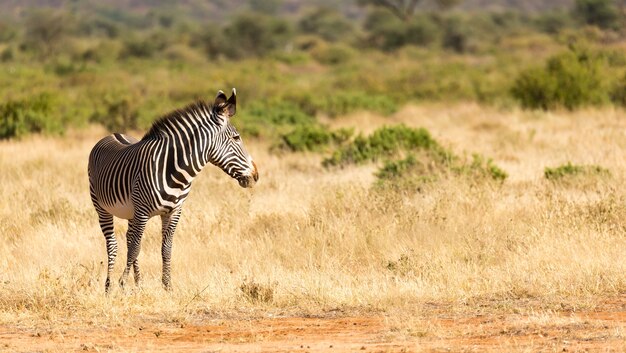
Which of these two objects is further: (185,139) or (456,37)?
(456,37)

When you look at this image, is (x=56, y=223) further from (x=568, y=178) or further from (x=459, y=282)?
(x=568, y=178)

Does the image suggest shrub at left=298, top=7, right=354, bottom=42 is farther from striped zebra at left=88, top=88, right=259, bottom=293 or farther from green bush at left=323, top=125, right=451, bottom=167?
striped zebra at left=88, top=88, right=259, bottom=293

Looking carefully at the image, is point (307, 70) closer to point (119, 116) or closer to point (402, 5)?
point (119, 116)

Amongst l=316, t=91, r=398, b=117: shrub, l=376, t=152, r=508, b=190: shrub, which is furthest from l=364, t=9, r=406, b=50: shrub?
l=376, t=152, r=508, b=190: shrub

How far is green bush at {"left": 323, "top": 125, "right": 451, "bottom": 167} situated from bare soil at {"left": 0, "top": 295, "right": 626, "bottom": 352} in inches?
329

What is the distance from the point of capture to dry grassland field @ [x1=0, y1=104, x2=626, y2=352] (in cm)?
729

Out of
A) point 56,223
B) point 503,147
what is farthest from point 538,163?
point 56,223

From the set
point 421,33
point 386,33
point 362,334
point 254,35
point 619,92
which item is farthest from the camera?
point 386,33

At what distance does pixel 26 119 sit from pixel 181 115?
13.4 meters

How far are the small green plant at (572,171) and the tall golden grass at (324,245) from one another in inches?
10.1

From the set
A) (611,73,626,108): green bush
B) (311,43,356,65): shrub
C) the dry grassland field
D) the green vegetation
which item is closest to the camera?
the dry grassland field

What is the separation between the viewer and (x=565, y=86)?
25297mm

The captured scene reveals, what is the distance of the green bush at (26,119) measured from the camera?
2048cm

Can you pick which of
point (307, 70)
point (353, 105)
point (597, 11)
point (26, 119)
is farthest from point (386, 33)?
point (26, 119)
